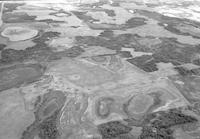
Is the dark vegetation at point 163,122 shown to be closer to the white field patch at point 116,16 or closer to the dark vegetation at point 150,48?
the dark vegetation at point 150,48

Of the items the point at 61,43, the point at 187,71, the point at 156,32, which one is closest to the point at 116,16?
the point at 156,32

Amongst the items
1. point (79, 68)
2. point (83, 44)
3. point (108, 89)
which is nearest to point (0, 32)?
point (83, 44)

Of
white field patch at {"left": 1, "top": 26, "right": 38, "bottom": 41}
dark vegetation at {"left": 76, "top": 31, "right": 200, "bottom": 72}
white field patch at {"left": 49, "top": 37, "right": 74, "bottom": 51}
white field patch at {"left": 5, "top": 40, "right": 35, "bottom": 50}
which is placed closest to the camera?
dark vegetation at {"left": 76, "top": 31, "right": 200, "bottom": 72}

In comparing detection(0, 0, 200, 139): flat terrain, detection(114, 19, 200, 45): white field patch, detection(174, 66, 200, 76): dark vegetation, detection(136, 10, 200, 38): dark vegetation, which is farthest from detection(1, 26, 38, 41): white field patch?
detection(136, 10, 200, 38): dark vegetation

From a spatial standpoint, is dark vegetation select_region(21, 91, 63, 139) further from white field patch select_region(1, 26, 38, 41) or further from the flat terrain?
white field patch select_region(1, 26, 38, 41)

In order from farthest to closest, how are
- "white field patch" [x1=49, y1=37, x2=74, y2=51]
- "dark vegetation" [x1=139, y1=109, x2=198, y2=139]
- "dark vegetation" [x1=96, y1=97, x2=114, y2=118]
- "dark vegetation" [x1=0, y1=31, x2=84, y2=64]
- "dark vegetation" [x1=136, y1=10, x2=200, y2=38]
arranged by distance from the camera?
"dark vegetation" [x1=136, y1=10, x2=200, y2=38]
"white field patch" [x1=49, y1=37, x2=74, y2=51]
"dark vegetation" [x1=0, y1=31, x2=84, y2=64]
"dark vegetation" [x1=96, y1=97, x2=114, y2=118]
"dark vegetation" [x1=139, y1=109, x2=198, y2=139]

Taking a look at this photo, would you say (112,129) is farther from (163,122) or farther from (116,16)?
(116,16)

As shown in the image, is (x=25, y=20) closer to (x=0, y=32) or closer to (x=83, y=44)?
(x=0, y=32)

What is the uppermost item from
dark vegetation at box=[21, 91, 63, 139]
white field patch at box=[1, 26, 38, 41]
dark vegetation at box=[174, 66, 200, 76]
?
white field patch at box=[1, 26, 38, 41]

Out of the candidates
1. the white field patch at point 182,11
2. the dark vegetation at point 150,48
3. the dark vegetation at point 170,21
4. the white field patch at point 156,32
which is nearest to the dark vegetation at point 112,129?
the dark vegetation at point 150,48

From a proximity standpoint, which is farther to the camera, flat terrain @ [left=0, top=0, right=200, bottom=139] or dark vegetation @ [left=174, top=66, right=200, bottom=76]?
dark vegetation @ [left=174, top=66, right=200, bottom=76]

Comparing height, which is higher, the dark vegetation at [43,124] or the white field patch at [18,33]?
the white field patch at [18,33]
